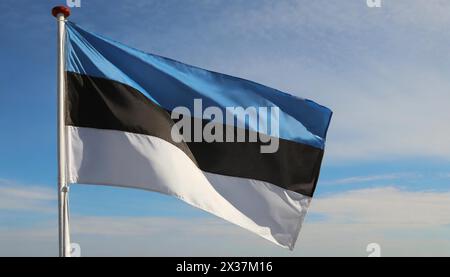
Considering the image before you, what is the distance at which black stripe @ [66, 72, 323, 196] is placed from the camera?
11.2 metres

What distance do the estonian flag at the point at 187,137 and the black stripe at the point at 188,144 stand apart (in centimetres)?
2

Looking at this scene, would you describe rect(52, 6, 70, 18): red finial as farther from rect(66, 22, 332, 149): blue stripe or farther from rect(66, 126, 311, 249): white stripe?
rect(66, 126, 311, 249): white stripe

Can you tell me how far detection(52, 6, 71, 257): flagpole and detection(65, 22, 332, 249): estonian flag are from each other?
1.23 feet

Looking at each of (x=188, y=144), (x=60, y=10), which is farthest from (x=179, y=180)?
(x=60, y=10)

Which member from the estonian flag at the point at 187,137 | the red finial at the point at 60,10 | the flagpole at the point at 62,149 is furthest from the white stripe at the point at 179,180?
the red finial at the point at 60,10

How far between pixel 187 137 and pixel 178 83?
3.97 ft

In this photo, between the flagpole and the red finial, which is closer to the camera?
the flagpole

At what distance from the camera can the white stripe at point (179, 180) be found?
35.7 ft

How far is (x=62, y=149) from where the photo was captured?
33.8 ft

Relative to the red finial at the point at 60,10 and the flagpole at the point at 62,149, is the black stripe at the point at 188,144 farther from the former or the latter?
the red finial at the point at 60,10

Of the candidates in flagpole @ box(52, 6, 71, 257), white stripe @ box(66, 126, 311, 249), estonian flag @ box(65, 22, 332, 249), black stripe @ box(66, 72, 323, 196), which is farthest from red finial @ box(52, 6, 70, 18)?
white stripe @ box(66, 126, 311, 249)

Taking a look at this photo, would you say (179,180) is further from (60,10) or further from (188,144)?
(60,10)
